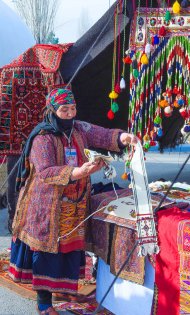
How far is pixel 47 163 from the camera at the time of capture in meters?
2.61

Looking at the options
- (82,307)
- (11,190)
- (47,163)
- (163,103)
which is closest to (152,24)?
(163,103)

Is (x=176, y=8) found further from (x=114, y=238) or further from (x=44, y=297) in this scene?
(x=44, y=297)

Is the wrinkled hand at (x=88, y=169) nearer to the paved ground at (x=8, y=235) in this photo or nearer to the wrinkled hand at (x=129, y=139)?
the wrinkled hand at (x=129, y=139)

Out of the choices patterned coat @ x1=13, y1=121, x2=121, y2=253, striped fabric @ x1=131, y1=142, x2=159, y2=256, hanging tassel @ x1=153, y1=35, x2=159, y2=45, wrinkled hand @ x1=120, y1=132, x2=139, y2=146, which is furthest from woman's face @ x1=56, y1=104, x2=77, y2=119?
hanging tassel @ x1=153, y1=35, x2=159, y2=45

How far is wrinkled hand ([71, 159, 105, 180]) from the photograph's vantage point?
240 centimetres

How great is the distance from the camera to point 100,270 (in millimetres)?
2943

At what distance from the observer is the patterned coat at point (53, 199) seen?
8.73ft

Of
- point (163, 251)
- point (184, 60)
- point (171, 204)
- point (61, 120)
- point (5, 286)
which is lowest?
point (5, 286)

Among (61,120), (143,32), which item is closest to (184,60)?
(143,32)

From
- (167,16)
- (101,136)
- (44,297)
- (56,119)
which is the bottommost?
(44,297)

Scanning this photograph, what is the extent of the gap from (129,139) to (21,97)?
202cm

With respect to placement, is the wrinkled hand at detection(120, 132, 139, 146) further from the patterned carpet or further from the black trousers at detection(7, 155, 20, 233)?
the black trousers at detection(7, 155, 20, 233)

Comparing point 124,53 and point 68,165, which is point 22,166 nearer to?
point 68,165

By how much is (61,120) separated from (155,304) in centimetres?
110
